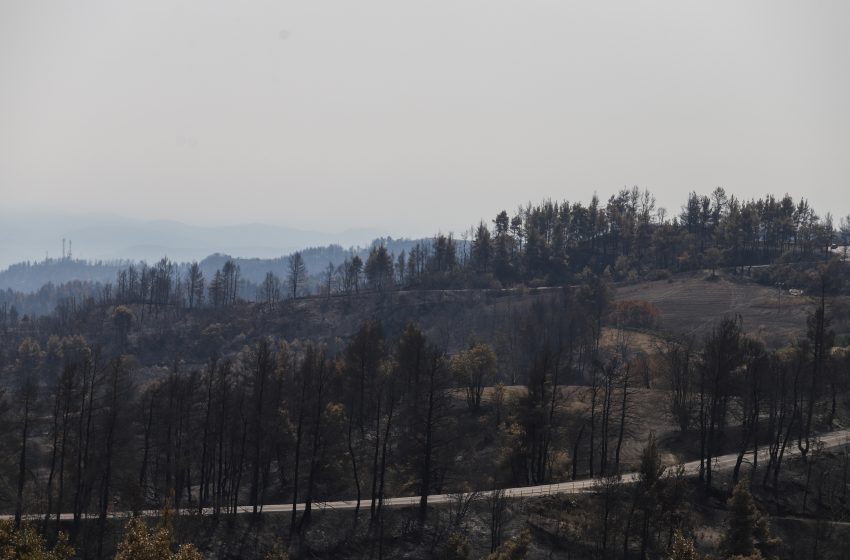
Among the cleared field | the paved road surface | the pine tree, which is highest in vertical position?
the cleared field

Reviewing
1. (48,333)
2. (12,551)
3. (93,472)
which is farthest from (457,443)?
(48,333)

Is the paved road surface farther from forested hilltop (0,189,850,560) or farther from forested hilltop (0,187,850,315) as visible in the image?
forested hilltop (0,187,850,315)

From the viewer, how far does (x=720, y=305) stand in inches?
4688

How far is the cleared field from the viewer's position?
345ft

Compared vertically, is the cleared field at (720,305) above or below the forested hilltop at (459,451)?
above

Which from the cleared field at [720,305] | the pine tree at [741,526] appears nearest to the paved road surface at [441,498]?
the pine tree at [741,526]

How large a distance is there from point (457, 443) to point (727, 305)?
243 feet

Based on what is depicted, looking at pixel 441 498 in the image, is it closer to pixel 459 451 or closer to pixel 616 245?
pixel 459 451

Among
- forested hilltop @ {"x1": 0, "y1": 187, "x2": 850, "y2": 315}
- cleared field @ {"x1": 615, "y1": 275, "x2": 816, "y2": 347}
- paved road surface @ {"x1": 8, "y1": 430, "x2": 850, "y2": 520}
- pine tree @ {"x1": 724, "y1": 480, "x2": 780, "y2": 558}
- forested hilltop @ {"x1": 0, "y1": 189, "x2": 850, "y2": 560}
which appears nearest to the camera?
pine tree @ {"x1": 724, "y1": 480, "x2": 780, "y2": 558}

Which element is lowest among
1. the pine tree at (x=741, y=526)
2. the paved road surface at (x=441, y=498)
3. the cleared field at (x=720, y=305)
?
the paved road surface at (x=441, y=498)

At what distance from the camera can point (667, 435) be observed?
200ft

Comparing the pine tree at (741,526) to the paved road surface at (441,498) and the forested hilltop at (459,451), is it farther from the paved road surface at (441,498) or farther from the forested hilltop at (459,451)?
the paved road surface at (441,498)

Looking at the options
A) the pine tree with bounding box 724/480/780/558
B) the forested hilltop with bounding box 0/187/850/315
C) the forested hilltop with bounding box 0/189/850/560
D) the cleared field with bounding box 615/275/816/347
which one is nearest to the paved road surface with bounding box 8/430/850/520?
the forested hilltop with bounding box 0/189/850/560

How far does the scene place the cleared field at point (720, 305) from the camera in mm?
105188
